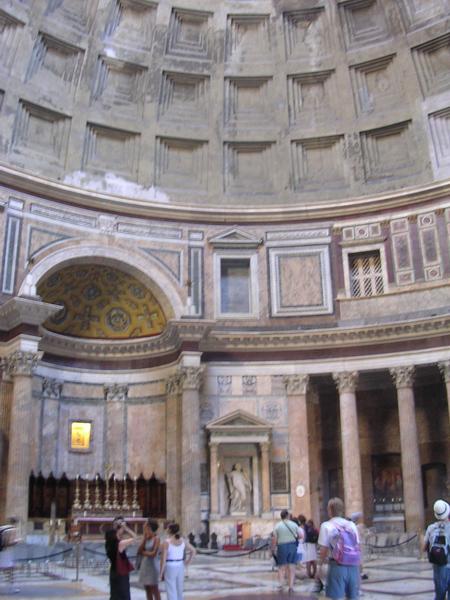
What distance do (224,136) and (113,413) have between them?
12.7 meters

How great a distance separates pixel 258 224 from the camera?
3203 centimetres

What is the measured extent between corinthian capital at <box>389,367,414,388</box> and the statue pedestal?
6988 millimetres

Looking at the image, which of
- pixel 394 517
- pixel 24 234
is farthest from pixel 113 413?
pixel 394 517

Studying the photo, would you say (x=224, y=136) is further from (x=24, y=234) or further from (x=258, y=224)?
(x=24, y=234)

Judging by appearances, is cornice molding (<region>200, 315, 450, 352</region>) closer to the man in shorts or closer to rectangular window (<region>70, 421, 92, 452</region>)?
rectangular window (<region>70, 421, 92, 452</region>)

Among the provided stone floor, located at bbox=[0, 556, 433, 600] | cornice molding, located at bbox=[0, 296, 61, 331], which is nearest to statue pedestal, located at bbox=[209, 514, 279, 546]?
stone floor, located at bbox=[0, 556, 433, 600]

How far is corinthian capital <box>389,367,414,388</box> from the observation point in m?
28.8

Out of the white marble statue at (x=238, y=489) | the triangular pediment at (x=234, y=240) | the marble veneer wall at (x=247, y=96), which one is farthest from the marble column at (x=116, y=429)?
the marble veneer wall at (x=247, y=96)

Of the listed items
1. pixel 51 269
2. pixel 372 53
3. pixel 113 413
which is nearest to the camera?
pixel 51 269

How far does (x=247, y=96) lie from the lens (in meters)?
33.5

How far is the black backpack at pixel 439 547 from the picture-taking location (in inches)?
390

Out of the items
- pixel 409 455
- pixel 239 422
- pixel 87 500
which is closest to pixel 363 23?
pixel 239 422

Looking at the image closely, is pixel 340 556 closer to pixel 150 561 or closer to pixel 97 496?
pixel 150 561

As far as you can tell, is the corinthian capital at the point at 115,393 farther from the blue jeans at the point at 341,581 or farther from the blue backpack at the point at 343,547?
the blue backpack at the point at 343,547
